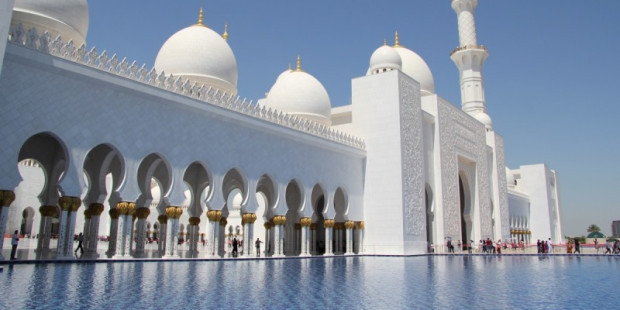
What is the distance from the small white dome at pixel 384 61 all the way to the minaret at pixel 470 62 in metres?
7.54

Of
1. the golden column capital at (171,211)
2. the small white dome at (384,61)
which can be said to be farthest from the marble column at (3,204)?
the small white dome at (384,61)

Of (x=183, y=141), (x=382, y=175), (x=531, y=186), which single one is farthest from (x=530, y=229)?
(x=183, y=141)

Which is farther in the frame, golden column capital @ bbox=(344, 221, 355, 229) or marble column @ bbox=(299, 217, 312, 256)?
golden column capital @ bbox=(344, 221, 355, 229)

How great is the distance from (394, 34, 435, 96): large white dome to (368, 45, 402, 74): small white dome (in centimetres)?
275

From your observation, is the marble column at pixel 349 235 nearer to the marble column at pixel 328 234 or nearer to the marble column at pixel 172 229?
the marble column at pixel 328 234

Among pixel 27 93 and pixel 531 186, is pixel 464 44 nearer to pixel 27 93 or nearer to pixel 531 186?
pixel 531 186

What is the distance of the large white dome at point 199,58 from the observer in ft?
38.8

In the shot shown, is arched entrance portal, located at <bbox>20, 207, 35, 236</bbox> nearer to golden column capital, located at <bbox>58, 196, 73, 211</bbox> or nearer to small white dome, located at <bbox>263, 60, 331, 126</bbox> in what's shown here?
small white dome, located at <bbox>263, 60, 331, 126</bbox>

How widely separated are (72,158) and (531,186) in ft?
85.9

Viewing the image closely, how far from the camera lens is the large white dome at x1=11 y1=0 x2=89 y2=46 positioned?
28.6 ft

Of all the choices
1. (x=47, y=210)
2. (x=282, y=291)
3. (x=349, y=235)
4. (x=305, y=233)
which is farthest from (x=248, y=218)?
(x=282, y=291)

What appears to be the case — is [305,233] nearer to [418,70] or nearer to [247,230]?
[247,230]

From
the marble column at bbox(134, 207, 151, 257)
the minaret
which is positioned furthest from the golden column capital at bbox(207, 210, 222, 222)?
the minaret

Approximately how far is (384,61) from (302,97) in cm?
290
